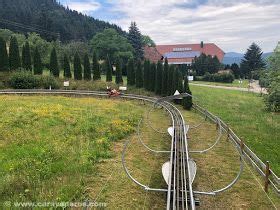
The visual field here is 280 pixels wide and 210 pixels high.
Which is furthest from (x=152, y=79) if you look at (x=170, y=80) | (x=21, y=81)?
(x=21, y=81)

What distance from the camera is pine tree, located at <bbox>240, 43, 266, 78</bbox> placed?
111125 millimetres

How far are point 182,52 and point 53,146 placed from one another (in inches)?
5524

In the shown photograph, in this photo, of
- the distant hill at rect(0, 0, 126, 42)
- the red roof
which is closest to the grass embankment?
the distant hill at rect(0, 0, 126, 42)

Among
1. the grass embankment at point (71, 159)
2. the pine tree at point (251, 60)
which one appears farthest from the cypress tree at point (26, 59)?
the pine tree at point (251, 60)

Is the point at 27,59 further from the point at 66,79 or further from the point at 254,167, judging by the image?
the point at 254,167

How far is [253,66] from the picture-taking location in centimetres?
11125

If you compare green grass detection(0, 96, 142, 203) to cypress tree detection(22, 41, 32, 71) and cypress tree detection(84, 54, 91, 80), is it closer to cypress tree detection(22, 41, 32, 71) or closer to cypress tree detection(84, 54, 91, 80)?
cypress tree detection(84, 54, 91, 80)

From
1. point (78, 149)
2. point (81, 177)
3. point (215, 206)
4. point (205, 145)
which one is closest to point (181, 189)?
point (215, 206)

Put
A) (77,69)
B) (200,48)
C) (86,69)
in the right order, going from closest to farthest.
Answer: (86,69) → (77,69) → (200,48)

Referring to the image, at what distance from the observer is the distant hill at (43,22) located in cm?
13212

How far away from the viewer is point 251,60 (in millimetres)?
111125

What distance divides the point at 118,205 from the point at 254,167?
772cm

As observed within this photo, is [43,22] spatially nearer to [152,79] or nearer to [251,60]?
[251,60]

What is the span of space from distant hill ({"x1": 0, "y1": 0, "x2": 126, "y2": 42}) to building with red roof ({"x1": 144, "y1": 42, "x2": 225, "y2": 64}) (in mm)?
28944
